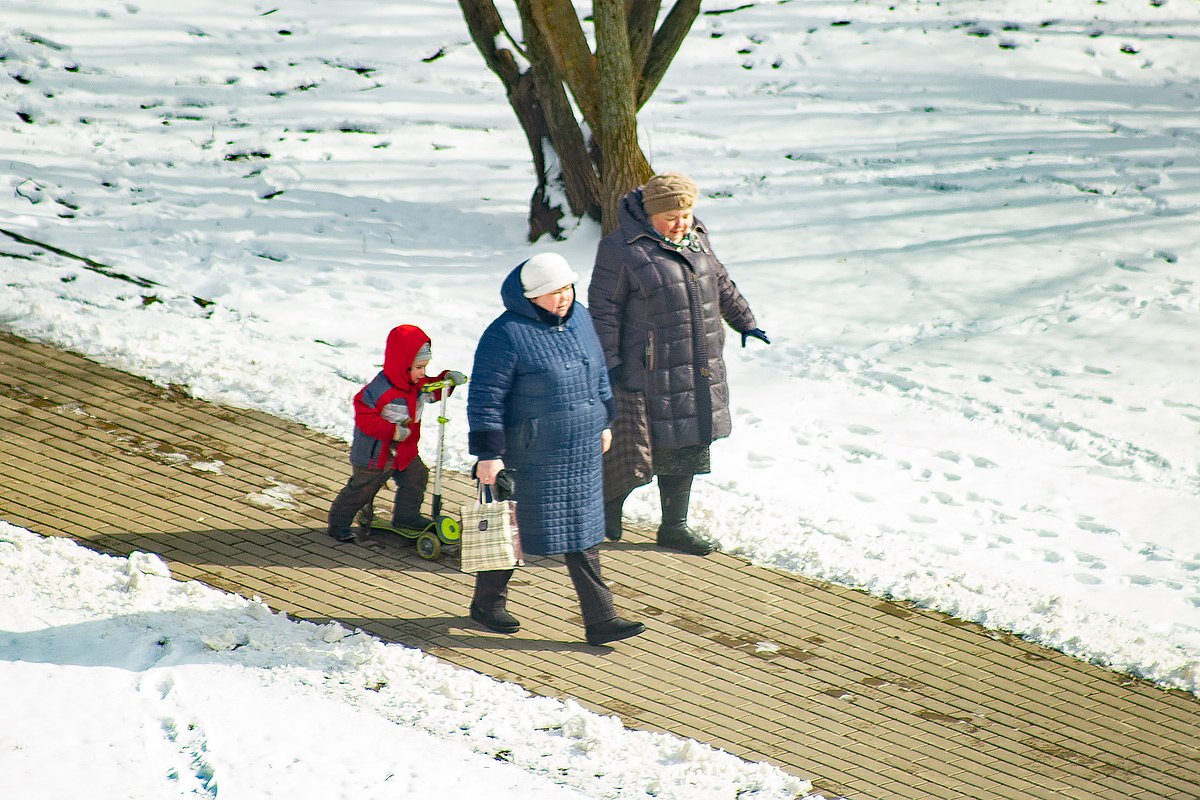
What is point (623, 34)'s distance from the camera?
31.8 ft

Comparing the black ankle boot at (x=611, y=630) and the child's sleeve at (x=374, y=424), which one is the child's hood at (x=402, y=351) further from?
the black ankle boot at (x=611, y=630)

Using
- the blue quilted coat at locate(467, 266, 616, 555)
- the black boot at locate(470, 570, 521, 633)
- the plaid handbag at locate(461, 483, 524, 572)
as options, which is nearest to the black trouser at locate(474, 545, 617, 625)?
the black boot at locate(470, 570, 521, 633)

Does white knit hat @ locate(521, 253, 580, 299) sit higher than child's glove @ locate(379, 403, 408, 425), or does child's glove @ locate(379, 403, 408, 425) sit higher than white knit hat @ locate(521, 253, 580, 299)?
white knit hat @ locate(521, 253, 580, 299)

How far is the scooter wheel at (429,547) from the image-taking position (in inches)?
243

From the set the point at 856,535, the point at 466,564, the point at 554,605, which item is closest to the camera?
the point at 466,564

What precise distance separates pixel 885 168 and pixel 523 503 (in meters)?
8.14

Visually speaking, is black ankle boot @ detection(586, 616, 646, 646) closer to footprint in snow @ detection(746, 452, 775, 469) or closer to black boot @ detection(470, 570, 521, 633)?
black boot @ detection(470, 570, 521, 633)

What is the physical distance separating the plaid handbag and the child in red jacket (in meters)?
0.81

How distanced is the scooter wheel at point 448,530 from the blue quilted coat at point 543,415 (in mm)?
820

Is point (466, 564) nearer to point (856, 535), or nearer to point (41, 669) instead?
point (41, 669)

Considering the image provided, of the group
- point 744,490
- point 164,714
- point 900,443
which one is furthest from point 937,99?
point 164,714

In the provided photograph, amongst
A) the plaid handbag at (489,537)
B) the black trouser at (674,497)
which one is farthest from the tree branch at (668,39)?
the plaid handbag at (489,537)

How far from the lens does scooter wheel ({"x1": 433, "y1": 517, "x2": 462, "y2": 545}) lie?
6102 mm

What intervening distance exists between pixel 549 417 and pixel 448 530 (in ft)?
3.71
